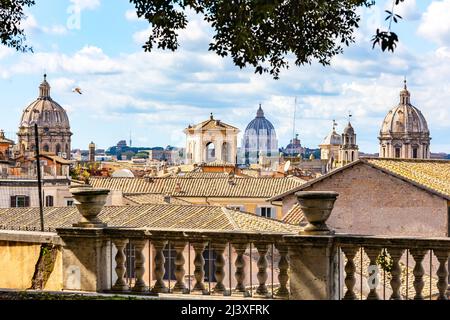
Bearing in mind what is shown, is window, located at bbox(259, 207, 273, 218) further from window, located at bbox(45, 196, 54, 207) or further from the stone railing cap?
the stone railing cap

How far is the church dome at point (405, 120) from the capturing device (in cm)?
18562

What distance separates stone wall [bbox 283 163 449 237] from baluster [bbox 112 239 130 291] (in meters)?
24.5

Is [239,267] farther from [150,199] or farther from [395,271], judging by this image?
[150,199]

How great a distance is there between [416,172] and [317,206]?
2897 cm

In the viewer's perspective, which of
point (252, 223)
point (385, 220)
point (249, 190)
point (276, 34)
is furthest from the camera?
point (249, 190)

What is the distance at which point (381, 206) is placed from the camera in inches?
1490

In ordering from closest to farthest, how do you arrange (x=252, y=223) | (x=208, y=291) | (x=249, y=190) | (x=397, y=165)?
(x=208, y=291) < (x=252, y=223) < (x=397, y=165) < (x=249, y=190)

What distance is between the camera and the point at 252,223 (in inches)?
1389

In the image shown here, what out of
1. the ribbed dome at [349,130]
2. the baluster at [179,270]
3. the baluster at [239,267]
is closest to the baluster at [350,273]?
the baluster at [239,267]

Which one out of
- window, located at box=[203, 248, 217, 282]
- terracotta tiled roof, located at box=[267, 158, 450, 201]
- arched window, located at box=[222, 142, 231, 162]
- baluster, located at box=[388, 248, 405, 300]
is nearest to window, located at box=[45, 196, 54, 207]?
terracotta tiled roof, located at box=[267, 158, 450, 201]

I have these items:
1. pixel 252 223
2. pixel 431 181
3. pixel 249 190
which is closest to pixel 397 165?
pixel 431 181

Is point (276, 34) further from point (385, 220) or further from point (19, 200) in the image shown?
point (19, 200)

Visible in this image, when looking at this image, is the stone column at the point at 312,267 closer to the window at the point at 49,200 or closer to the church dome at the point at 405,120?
the window at the point at 49,200
